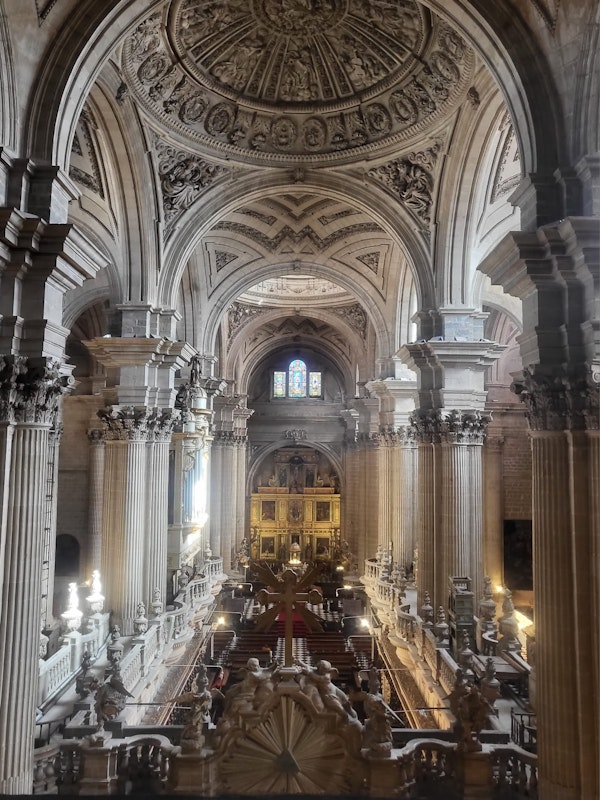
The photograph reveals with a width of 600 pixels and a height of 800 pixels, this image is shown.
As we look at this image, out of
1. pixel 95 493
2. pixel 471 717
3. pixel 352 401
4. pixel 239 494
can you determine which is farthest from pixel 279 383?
pixel 471 717

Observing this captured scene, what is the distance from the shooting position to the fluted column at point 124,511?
12367 millimetres

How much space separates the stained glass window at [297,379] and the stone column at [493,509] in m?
14.8

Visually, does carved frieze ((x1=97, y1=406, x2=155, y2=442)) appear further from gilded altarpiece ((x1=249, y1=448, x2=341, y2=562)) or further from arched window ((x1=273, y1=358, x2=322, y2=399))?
gilded altarpiece ((x1=249, y1=448, x2=341, y2=562))

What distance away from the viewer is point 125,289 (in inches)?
513

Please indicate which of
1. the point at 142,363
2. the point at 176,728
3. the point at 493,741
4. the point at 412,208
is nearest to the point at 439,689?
the point at 493,741

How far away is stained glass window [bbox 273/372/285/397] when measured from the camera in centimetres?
3475

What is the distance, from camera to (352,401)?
1062 inches

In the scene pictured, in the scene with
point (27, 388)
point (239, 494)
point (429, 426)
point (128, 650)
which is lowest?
point (128, 650)

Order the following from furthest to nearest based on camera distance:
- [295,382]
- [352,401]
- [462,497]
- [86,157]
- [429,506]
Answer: [295,382] → [352,401] → [429,506] → [462,497] → [86,157]

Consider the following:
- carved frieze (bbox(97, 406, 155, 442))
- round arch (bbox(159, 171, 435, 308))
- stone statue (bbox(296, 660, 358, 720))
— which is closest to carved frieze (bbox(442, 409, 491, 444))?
round arch (bbox(159, 171, 435, 308))

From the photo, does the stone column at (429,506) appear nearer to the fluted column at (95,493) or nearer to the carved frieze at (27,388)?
the carved frieze at (27,388)

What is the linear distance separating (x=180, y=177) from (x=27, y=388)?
8.15m

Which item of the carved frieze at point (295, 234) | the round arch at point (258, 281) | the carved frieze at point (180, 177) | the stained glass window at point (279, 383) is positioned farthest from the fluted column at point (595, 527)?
the stained glass window at point (279, 383)

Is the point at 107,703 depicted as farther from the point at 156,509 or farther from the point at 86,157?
the point at 86,157
